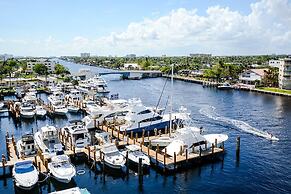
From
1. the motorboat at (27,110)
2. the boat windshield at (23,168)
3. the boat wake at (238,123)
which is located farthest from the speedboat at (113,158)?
the motorboat at (27,110)

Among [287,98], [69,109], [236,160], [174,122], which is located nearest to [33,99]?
[69,109]

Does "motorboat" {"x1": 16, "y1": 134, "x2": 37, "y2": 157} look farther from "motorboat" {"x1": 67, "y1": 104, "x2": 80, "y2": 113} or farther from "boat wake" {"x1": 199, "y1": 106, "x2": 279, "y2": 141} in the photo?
"boat wake" {"x1": 199, "y1": 106, "x2": 279, "y2": 141}

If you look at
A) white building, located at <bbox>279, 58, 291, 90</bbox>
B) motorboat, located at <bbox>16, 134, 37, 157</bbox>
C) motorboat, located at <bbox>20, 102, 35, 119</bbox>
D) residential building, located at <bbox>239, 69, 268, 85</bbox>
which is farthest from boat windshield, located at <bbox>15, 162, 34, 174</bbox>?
residential building, located at <bbox>239, 69, 268, 85</bbox>

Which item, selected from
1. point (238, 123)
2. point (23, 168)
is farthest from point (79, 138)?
point (238, 123)

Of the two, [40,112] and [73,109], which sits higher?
[40,112]

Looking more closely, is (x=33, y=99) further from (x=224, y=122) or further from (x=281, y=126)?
(x=281, y=126)

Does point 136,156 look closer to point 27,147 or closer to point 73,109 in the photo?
point 27,147
